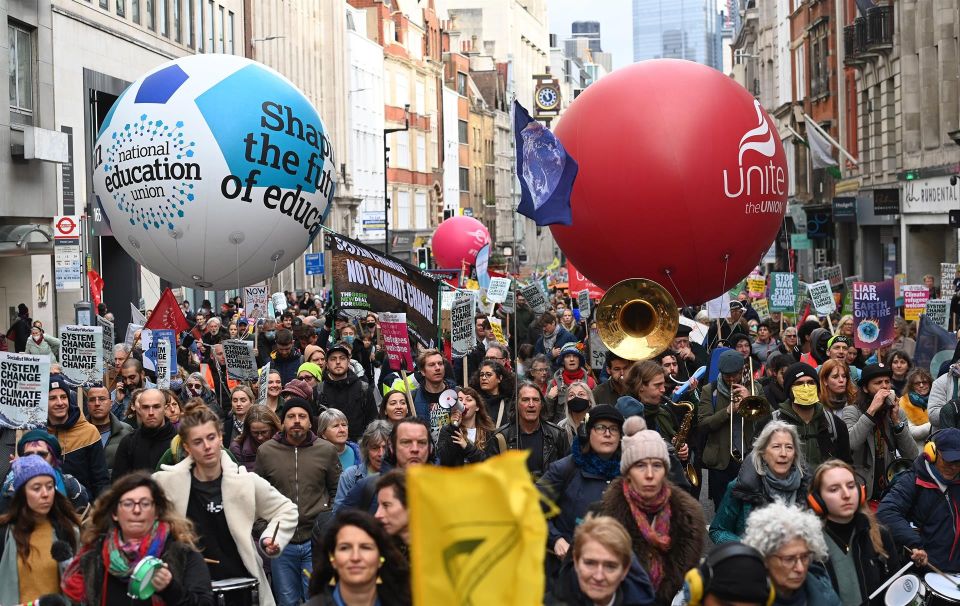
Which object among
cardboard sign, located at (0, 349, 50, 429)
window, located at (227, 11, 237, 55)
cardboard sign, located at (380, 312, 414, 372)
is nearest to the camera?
cardboard sign, located at (0, 349, 50, 429)

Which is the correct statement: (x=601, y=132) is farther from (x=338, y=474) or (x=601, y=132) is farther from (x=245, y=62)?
(x=338, y=474)

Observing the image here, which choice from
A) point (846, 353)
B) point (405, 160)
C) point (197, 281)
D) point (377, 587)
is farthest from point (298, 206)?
point (405, 160)

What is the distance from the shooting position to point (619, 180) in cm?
1427

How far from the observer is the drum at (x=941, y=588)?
7262mm

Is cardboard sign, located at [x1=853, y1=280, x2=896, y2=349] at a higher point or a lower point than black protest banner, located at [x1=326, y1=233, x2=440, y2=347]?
lower

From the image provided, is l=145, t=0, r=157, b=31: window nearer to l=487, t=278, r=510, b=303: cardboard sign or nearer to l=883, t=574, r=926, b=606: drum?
l=487, t=278, r=510, b=303: cardboard sign

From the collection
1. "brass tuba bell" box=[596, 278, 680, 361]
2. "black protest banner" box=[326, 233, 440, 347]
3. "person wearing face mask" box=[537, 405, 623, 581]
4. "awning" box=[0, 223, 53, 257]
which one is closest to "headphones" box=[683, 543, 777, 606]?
"person wearing face mask" box=[537, 405, 623, 581]

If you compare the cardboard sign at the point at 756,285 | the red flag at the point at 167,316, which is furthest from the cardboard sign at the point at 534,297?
the red flag at the point at 167,316

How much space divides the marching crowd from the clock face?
392 feet

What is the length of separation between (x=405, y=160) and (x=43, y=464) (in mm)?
77761

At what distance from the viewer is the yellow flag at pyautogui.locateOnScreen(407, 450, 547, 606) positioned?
3.84m

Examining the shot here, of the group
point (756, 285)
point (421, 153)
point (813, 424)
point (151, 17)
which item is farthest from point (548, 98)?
point (813, 424)

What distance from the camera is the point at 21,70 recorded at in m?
29.1

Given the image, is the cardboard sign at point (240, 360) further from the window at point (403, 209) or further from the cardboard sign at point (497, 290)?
the window at point (403, 209)
